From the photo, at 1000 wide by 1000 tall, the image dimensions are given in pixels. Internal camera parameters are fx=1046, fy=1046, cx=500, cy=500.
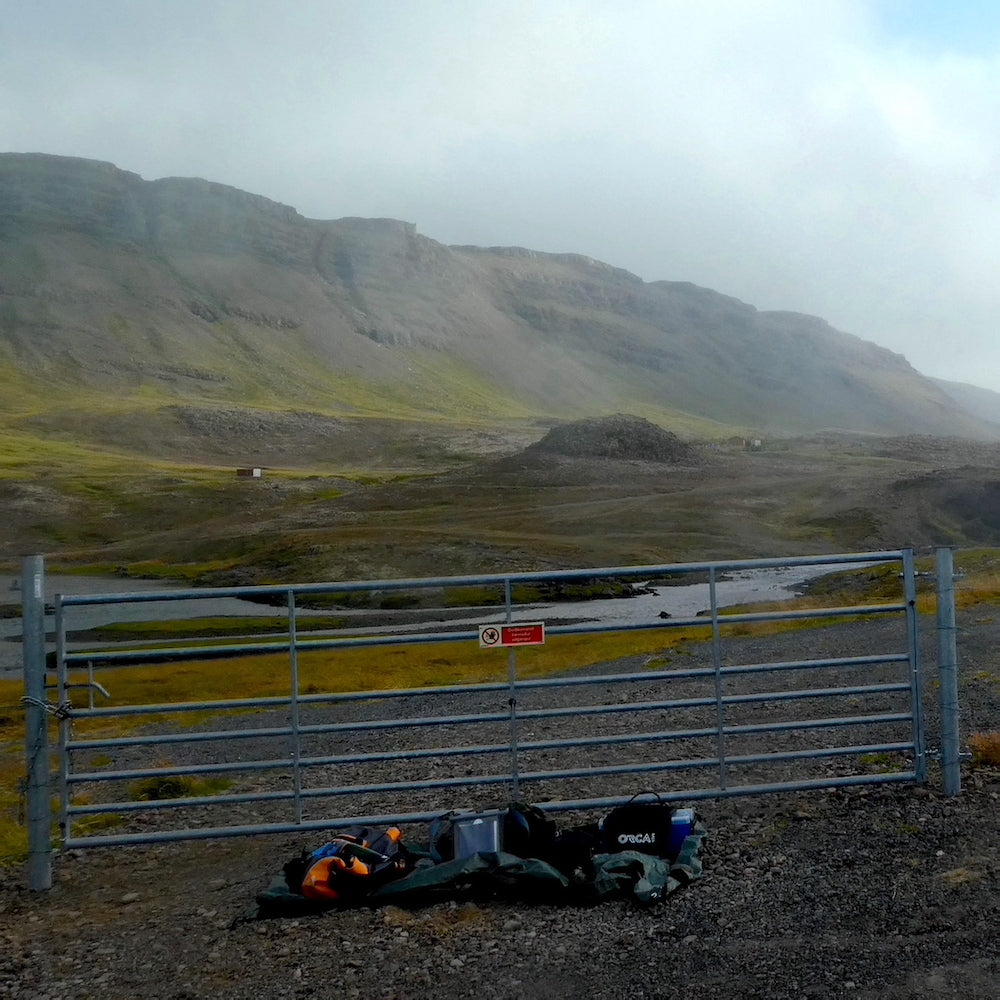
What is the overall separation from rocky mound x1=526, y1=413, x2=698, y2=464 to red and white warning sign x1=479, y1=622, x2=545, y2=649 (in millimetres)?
106470

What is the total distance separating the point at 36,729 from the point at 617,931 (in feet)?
14.0

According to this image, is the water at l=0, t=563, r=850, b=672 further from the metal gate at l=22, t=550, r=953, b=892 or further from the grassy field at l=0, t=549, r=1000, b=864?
the metal gate at l=22, t=550, r=953, b=892

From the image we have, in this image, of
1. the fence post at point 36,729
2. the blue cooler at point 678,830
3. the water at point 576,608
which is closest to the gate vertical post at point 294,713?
the fence post at point 36,729

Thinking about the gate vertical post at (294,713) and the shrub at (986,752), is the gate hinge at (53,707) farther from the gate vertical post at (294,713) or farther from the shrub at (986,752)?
the shrub at (986,752)

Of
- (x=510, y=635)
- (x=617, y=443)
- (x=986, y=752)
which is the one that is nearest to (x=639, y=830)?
(x=510, y=635)

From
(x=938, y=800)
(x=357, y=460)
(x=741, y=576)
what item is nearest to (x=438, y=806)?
(x=938, y=800)

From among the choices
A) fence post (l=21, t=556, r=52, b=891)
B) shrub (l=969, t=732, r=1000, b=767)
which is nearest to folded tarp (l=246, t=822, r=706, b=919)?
fence post (l=21, t=556, r=52, b=891)

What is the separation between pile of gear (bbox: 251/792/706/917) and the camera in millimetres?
6594

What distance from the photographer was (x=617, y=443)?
116938mm

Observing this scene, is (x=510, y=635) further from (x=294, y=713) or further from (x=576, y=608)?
(x=576, y=608)

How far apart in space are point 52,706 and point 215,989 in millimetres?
2604

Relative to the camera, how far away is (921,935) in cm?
568

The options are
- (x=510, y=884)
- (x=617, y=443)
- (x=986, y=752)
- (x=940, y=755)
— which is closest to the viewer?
(x=510, y=884)

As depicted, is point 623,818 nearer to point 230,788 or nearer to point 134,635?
point 230,788
